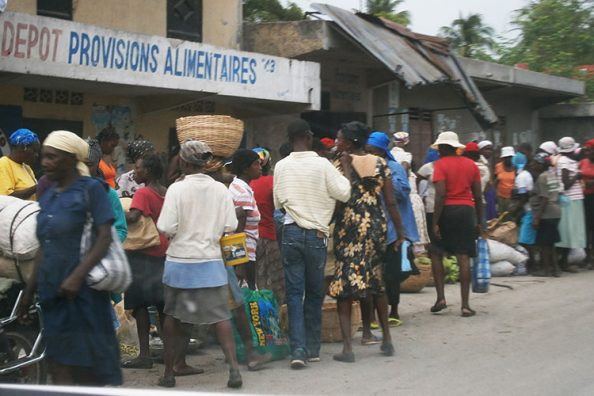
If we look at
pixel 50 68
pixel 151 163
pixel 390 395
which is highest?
pixel 50 68

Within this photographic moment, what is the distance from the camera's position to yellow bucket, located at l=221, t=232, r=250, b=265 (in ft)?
20.8

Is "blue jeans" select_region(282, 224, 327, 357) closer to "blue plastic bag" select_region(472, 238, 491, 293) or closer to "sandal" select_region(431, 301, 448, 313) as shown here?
"sandal" select_region(431, 301, 448, 313)

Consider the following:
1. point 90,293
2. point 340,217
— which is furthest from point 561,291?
point 90,293

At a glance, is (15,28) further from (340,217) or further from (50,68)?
(340,217)

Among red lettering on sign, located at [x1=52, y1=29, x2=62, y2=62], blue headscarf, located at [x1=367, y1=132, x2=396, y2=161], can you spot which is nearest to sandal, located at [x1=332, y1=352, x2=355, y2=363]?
blue headscarf, located at [x1=367, y1=132, x2=396, y2=161]

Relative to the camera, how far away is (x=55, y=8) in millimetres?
11516

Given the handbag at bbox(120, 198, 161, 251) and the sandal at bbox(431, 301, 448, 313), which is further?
the sandal at bbox(431, 301, 448, 313)

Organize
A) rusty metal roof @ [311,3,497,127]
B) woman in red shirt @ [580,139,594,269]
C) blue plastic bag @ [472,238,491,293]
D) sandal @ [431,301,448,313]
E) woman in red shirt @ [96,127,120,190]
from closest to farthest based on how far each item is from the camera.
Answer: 1. woman in red shirt @ [96,127,120,190]
2. sandal @ [431,301,448,313]
3. blue plastic bag @ [472,238,491,293]
4. woman in red shirt @ [580,139,594,269]
5. rusty metal roof @ [311,3,497,127]

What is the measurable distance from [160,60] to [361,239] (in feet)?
16.8

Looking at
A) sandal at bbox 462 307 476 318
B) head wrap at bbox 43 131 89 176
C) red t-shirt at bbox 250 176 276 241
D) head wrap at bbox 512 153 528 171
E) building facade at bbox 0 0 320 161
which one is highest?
building facade at bbox 0 0 320 161

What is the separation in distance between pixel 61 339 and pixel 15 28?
5927 millimetres

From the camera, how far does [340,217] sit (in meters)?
7.26

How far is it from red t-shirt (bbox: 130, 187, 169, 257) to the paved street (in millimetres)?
929

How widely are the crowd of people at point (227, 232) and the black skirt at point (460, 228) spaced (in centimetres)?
1
